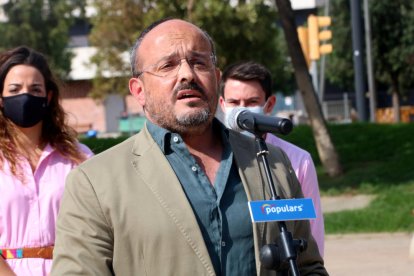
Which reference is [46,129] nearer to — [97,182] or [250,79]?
[250,79]

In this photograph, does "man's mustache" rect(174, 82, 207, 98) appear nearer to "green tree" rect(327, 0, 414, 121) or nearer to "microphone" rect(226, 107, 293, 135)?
"microphone" rect(226, 107, 293, 135)

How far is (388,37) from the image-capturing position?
44406 millimetres

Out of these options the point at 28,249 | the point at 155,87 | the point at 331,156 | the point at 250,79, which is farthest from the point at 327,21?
the point at 155,87

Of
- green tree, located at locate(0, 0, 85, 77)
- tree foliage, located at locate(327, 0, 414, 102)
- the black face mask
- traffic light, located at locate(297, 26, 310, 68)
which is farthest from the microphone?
tree foliage, located at locate(327, 0, 414, 102)

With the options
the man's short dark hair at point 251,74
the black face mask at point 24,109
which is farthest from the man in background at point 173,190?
the man's short dark hair at point 251,74

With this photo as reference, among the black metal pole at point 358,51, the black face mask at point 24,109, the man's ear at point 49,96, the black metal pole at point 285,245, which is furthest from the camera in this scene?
the black metal pole at point 358,51

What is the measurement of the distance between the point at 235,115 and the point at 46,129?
2.12 meters

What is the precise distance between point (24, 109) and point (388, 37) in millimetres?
41017

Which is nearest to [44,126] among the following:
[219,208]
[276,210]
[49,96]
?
[49,96]

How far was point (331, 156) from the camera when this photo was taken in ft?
57.4

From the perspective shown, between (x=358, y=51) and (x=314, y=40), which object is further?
(x=358, y=51)

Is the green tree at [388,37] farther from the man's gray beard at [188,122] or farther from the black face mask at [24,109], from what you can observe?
the man's gray beard at [188,122]

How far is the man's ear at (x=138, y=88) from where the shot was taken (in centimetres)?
337

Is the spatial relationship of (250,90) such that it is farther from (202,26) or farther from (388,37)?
(388,37)
